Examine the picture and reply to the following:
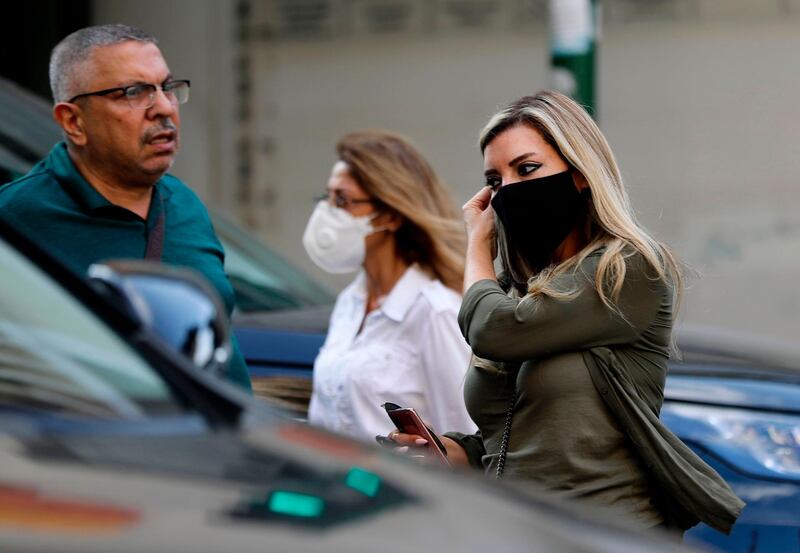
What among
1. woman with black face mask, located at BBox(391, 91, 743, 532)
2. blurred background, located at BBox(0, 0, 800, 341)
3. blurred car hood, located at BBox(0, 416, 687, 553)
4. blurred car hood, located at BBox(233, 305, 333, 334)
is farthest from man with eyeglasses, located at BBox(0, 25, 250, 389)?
blurred background, located at BBox(0, 0, 800, 341)

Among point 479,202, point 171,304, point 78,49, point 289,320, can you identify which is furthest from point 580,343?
point 289,320

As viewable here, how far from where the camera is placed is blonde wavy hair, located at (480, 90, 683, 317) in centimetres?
318

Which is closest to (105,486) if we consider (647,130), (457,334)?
(457,334)

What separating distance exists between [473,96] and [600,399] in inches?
333

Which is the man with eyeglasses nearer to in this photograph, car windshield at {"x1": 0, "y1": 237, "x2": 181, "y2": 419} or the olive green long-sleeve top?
the olive green long-sleeve top

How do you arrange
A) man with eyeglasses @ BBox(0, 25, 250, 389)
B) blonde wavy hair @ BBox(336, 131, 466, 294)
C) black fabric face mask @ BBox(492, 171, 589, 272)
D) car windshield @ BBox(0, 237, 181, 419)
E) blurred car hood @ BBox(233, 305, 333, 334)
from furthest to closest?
blurred car hood @ BBox(233, 305, 333, 334), blonde wavy hair @ BBox(336, 131, 466, 294), man with eyeglasses @ BBox(0, 25, 250, 389), black fabric face mask @ BBox(492, 171, 589, 272), car windshield @ BBox(0, 237, 181, 419)

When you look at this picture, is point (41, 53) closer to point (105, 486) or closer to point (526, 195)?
point (526, 195)

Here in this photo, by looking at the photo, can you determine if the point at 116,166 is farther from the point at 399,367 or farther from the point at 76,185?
the point at 399,367

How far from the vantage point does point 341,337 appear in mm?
4594

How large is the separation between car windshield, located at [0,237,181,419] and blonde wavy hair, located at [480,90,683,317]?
3.75ft

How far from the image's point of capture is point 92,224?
12.1 feet

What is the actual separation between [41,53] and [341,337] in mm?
7583

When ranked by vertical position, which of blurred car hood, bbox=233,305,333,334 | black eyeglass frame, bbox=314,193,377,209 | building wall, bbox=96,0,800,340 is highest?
black eyeglass frame, bbox=314,193,377,209

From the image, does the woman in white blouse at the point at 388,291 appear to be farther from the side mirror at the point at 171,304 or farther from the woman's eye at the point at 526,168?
the side mirror at the point at 171,304
